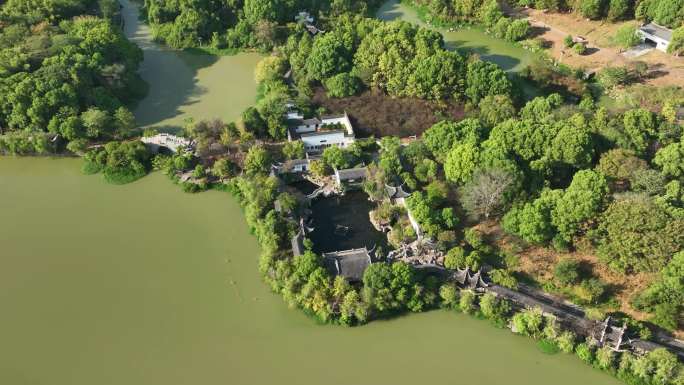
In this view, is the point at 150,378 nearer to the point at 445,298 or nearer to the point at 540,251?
the point at 445,298

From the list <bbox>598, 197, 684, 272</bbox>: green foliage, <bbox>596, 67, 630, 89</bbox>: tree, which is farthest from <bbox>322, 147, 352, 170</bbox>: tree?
<bbox>596, 67, 630, 89</bbox>: tree

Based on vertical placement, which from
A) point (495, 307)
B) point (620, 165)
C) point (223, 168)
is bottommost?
point (495, 307)

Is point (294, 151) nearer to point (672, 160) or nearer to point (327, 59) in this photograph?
point (327, 59)

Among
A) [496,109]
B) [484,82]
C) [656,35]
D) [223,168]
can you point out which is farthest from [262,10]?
[656,35]

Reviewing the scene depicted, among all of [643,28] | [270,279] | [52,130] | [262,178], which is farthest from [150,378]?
[643,28]

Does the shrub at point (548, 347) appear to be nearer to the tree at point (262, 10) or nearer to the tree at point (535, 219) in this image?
the tree at point (535, 219)

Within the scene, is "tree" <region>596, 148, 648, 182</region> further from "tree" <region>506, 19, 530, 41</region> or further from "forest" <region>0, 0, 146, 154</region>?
"forest" <region>0, 0, 146, 154</region>
